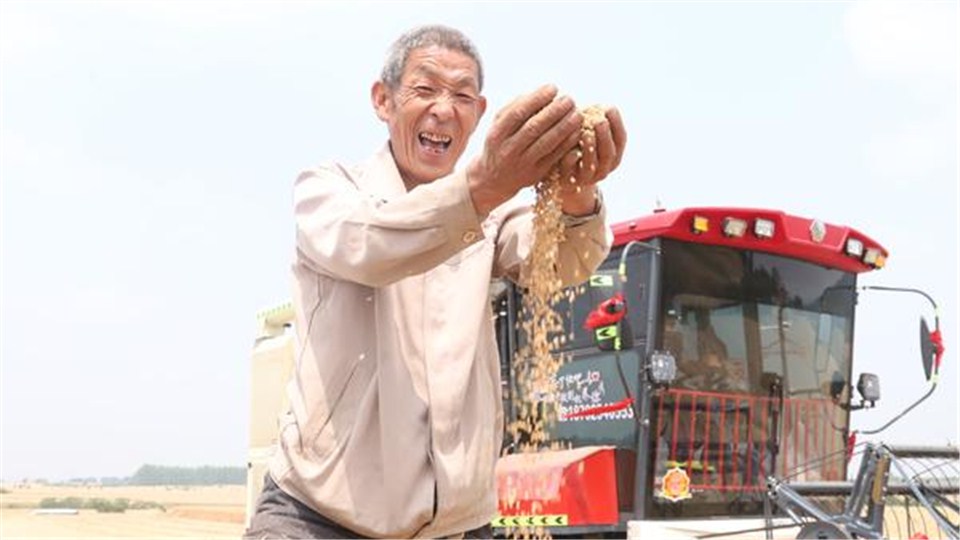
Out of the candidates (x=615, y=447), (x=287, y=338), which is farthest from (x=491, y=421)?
(x=287, y=338)

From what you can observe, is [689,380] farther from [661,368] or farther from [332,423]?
[332,423]

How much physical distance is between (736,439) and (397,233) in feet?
14.4

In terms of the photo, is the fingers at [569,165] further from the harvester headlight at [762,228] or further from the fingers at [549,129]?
the harvester headlight at [762,228]

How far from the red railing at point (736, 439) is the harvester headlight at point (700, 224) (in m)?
0.83

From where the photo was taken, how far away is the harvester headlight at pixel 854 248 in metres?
6.26

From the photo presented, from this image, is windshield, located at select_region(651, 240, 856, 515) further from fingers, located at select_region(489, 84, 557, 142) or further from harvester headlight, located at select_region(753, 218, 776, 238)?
fingers, located at select_region(489, 84, 557, 142)

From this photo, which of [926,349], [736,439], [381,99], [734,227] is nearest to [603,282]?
[734,227]

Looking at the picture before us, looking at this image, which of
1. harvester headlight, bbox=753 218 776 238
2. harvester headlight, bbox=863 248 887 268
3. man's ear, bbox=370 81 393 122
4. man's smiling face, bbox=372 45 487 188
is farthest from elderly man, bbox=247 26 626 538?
harvester headlight, bbox=863 248 887 268

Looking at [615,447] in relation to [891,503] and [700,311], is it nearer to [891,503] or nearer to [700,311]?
[700,311]

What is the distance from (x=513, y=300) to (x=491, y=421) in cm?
393

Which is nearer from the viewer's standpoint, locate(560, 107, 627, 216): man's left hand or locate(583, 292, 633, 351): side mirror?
locate(560, 107, 627, 216): man's left hand

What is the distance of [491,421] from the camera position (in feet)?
6.49

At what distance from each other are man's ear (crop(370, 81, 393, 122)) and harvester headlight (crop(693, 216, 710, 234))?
12.2 ft

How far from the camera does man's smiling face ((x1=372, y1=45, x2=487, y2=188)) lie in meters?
2.12
